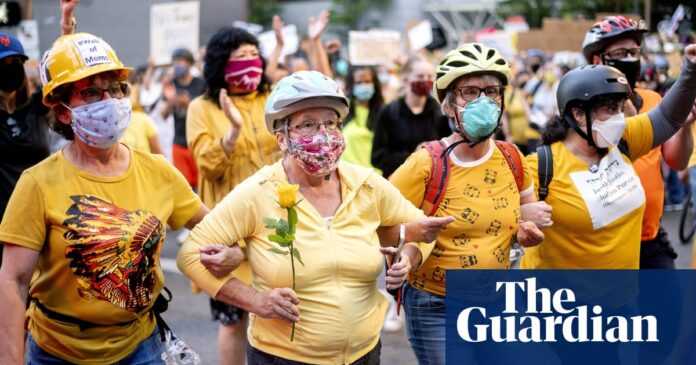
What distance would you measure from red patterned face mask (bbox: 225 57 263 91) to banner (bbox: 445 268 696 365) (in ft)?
6.53

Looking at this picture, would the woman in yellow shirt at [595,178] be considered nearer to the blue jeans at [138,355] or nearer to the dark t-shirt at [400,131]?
the blue jeans at [138,355]

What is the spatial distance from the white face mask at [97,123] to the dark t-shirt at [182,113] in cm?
763

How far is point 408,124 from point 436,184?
335cm

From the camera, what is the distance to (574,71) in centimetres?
453

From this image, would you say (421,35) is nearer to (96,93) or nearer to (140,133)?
(140,133)

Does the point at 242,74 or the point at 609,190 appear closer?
the point at 609,190

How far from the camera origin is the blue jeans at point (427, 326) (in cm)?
416

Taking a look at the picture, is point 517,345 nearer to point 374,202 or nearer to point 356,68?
point 374,202

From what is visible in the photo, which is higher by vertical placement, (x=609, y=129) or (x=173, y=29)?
(x=609, y=129)

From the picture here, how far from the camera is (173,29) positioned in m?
14.4

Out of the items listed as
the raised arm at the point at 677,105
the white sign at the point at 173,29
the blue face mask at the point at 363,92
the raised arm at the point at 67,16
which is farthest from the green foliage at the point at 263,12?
the raised arm at the point at 677,105

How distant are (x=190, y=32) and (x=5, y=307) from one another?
11.2m

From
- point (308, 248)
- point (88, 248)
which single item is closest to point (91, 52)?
point (88, 248)

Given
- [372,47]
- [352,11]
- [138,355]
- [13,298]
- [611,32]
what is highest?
[611,32]
